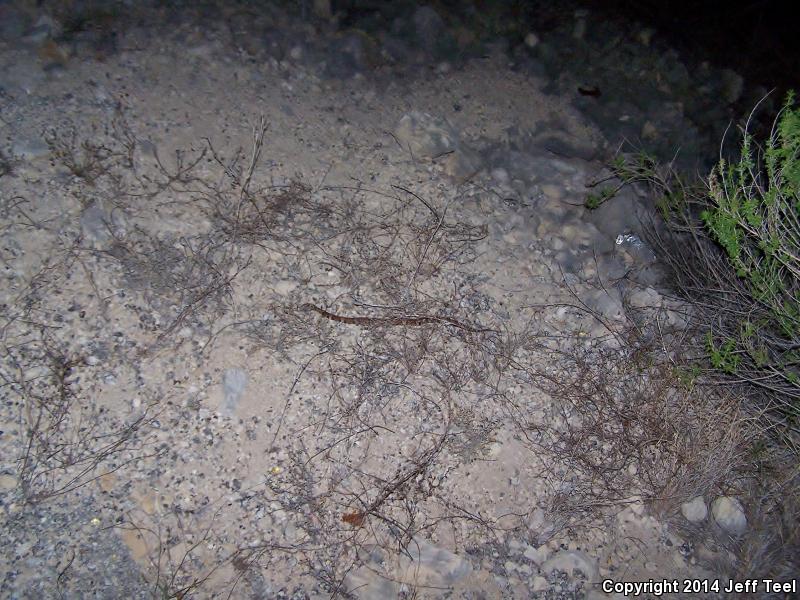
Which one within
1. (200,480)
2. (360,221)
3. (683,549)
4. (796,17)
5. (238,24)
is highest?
(796,17)

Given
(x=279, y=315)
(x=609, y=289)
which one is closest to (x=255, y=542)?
(x=279, y=315)

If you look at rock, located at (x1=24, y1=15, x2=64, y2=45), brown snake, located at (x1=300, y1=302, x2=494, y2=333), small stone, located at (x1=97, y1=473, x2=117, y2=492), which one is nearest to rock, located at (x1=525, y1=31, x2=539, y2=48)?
brown snake, located at (x1=300, y1=302, x2=494, y2=333)

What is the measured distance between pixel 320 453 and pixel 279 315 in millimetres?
572

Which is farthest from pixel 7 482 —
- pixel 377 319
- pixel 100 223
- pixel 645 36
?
pixel 645 36

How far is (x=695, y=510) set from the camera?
2227mm

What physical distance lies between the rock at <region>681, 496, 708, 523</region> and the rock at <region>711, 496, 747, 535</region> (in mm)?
42

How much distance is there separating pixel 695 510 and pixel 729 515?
12cm

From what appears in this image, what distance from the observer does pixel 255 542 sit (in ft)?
6.40

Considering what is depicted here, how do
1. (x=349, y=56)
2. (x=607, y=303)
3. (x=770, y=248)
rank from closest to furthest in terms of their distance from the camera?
1. (x=770, y=248)
2. (x=607, y=303)
3. (x=349, y=56)

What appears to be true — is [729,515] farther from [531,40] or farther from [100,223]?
[531,40]

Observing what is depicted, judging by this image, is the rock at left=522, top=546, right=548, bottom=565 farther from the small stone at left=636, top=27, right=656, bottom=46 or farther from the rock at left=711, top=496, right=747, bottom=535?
the small stone at left=636, top=27, right=656, bottom=46

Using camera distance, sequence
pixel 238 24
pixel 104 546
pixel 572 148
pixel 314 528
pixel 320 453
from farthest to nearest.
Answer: pixel 572 148 → pixel 238 24 → pixel 320 453 → pixel 314 528 → pixel 104 546

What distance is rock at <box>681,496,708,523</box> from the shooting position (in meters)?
2.22

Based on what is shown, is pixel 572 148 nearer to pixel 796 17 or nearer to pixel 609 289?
pixel 609 289
